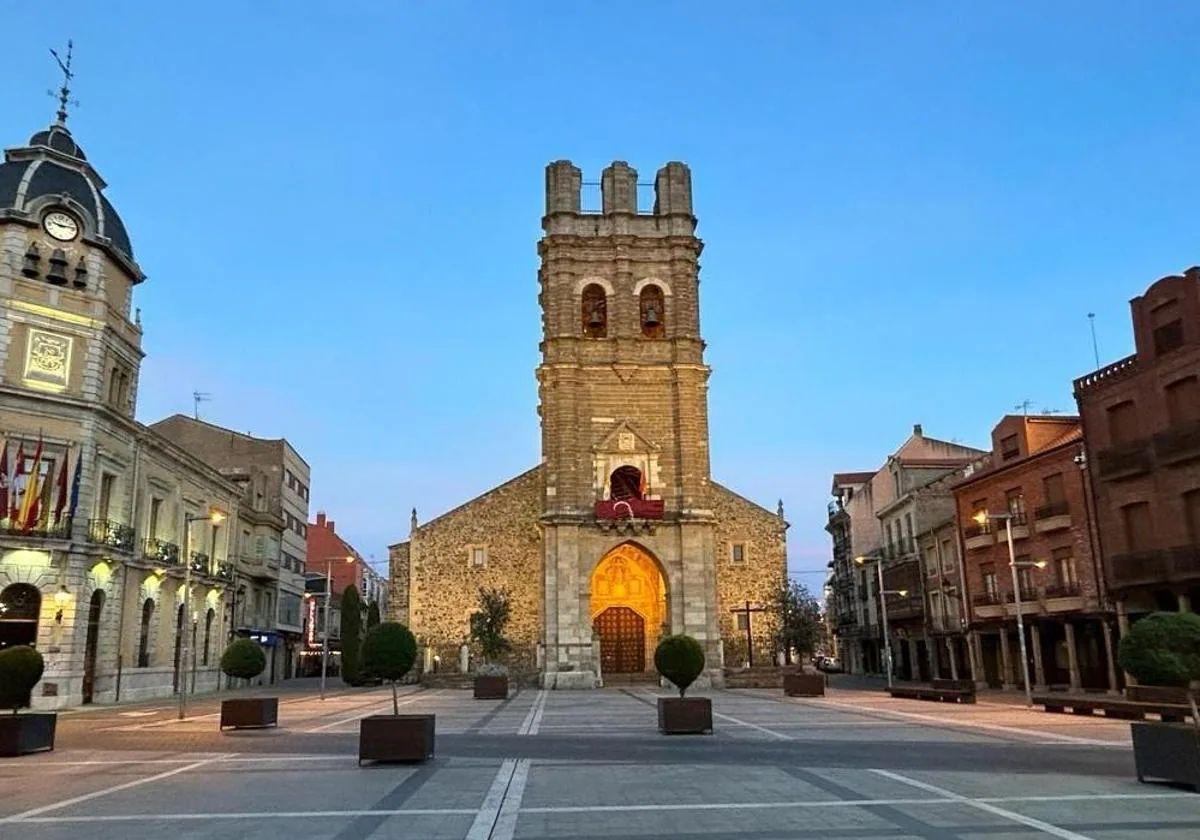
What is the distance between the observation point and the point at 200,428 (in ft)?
199

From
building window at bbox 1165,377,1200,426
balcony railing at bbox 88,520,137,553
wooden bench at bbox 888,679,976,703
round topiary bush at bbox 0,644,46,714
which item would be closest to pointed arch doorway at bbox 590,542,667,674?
wooden bench at bbox 888,679,976,703

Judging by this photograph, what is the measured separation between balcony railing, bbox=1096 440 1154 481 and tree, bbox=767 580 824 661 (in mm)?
17735

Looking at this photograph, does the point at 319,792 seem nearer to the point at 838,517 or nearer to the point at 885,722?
the point at 885,722

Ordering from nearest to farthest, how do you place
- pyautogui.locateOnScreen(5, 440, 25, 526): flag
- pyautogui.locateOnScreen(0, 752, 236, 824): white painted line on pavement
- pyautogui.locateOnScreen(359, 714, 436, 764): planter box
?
pyautogui.locateOnScreen(0, 752, 236, 824): white painted line on pavement < pyautogui.locateOnScreen(359, 714, 436, 764): planter box < pyautogui.locateOnScreen(5, 440, 25, 526): flag

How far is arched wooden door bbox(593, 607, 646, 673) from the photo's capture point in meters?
49.8

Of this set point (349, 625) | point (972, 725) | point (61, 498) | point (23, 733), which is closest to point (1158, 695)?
point (972, 725)

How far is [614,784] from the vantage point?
1245cm

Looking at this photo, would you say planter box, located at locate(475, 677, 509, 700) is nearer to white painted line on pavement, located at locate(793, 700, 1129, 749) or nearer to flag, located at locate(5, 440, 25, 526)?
white painted line on pavement, located at locate(793, 700, 1129, 749)

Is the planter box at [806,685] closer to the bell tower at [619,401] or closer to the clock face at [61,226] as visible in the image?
the bell tower at [619,401]

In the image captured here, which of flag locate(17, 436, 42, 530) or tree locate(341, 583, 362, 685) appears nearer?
flag locate(17, 436, 42, 530)

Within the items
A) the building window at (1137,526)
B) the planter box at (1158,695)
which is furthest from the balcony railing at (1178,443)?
the planter box at (1158,695)

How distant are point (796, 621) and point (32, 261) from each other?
36.1 metres

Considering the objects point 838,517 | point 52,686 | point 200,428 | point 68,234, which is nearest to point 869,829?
point 52,686

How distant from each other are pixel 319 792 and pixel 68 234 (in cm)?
2969
